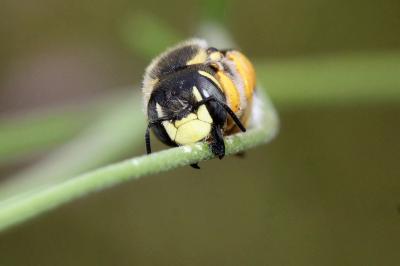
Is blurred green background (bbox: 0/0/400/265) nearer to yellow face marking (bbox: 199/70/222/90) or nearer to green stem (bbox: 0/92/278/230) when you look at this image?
yellow face marking (bbox: 199/70/222/90)

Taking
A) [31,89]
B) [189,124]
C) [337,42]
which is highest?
[31,89]

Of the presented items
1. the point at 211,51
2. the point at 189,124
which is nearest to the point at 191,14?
the point at 211,51

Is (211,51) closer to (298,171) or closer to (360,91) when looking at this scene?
(360,91)

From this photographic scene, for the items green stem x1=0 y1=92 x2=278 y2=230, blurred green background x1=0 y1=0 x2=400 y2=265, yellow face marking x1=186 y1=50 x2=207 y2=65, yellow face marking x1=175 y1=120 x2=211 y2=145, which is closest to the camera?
green stem x1=0 y1=92 x2=278 y2=230

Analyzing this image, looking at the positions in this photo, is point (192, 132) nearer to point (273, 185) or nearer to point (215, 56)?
point (215, 56)

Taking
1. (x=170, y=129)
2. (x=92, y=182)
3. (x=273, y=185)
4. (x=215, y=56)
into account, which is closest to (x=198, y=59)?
(x=215, y=56)

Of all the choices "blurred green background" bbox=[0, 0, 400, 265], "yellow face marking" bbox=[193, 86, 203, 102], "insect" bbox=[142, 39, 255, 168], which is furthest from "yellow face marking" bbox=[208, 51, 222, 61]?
"blurred green background" bbox=[0, 0, 400, 265]

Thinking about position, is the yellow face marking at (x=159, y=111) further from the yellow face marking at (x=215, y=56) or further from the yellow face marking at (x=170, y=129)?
the yellow face marking at (x=215, y=56)


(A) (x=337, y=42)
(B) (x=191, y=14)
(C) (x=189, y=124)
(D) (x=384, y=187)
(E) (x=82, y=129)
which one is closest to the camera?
(C) (x=189, y=124)
